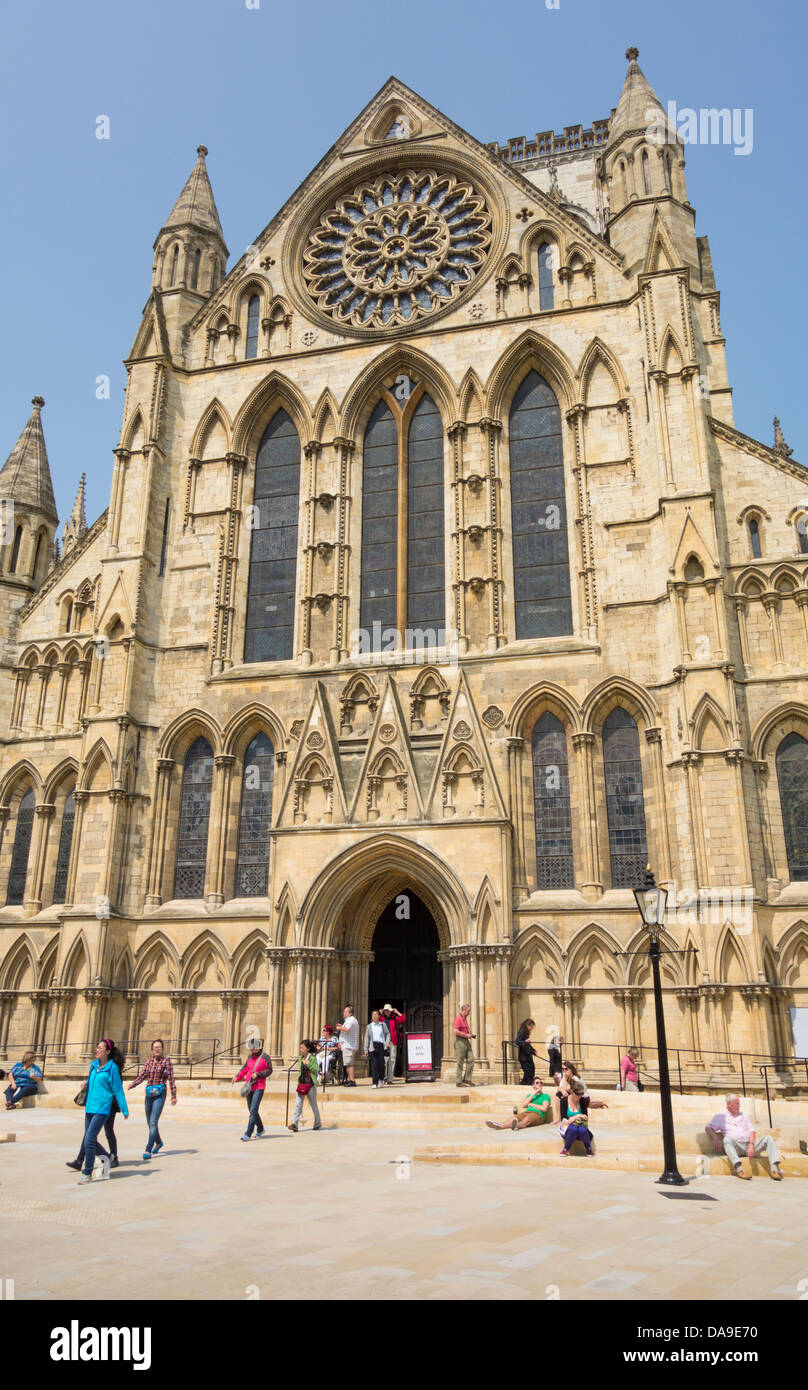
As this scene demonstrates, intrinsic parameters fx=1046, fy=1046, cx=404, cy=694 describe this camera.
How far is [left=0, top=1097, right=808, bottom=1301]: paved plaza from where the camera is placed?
5.95 metres

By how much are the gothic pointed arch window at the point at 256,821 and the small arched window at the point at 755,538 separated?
37.6 feet

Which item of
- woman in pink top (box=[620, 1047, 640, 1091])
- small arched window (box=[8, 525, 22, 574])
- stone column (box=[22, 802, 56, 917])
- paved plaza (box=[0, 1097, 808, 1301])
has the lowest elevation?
paved plaza (box=[0, 1097, 808, 1301])

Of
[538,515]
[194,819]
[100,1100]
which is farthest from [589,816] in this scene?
[100,1100]

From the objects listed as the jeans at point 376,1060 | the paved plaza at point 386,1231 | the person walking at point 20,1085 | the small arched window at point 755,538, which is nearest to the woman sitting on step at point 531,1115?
the paved plaza at point 386,1231

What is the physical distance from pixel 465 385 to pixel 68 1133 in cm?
1839

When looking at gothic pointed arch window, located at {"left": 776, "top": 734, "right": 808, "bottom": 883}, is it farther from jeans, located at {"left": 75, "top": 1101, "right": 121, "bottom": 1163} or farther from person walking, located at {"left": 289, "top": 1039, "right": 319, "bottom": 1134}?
jeans, located at {"left": 75, "top": 1101, "right": 121, "bottom": 1163}

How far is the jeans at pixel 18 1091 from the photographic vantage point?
60.0ft

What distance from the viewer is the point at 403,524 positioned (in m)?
25.1

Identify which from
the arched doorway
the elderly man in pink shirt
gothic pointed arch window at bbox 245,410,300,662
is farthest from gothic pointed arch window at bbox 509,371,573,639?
the elderly man in pink shirt

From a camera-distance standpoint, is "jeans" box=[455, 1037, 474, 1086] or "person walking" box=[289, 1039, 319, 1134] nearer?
"person walking" box=[289, 1039, 319, 1134]

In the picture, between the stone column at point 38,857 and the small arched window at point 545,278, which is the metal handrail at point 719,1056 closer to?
the stone column at point 38,857

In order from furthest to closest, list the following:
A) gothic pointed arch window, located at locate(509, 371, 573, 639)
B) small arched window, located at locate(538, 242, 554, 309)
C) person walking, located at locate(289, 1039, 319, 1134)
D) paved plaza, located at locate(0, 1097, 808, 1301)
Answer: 1. small arched window, located at locate(538, 242, 554, 309)
2. gothic pointed arch window, located at locate(509, 371, 573, 639)
3. person walking, located at locate(289, 1039, 319, 1134)
4. paved plaza, located at locate(0, 1097, 808, 1301)

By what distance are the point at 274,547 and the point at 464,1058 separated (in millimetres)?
13455

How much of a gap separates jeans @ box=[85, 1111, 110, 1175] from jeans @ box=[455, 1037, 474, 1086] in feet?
28.1
